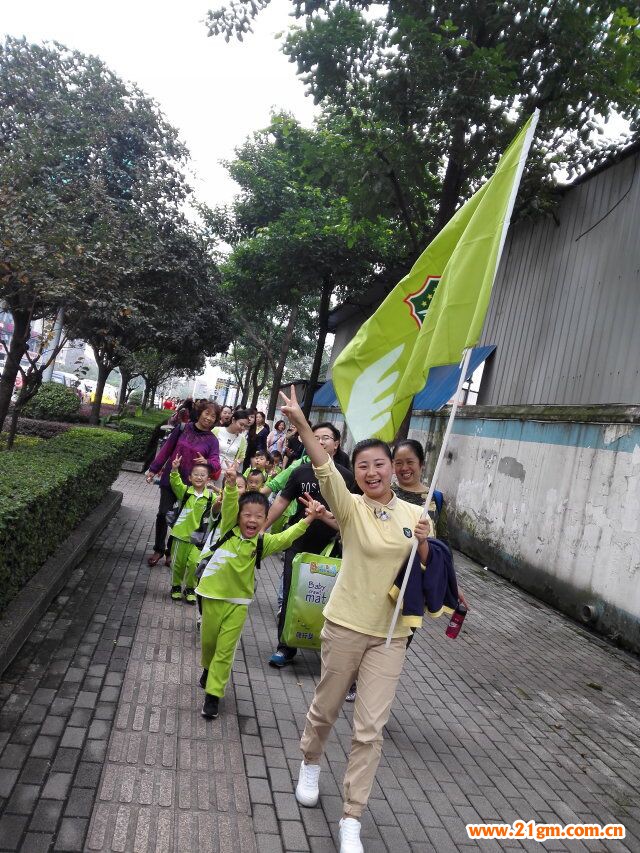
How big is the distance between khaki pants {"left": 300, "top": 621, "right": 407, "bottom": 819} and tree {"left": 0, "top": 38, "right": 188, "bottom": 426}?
20.2 feet

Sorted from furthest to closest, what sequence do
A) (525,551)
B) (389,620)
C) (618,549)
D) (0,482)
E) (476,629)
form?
(525,551), (618,549), (476,629), (0,482), (389,620)

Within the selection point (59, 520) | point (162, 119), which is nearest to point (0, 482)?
point (59, 520)

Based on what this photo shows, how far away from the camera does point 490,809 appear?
4059 millimetres

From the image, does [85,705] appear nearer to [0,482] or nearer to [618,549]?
[0,482]

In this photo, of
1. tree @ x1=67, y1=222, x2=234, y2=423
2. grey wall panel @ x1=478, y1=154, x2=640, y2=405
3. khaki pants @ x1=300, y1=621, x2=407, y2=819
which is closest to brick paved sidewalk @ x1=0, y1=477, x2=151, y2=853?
khaki pants @ x1=300, y1=621, x2=407, y2=819

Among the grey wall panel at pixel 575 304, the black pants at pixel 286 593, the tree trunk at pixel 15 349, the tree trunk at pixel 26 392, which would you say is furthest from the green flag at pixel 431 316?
the tree trunk at pixel 15 349

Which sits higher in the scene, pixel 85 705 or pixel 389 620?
pixel 389 620

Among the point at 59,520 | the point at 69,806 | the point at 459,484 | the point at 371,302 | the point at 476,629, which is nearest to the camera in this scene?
the point at 69,806

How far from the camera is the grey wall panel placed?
10742 mm

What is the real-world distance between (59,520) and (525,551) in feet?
24.0

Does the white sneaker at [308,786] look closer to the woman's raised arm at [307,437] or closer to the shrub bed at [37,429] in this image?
the woman's raised arm at [307,437]

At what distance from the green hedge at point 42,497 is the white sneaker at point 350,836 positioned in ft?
8.50

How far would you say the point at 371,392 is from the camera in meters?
4.50

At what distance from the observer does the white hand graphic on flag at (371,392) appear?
14.5ft
